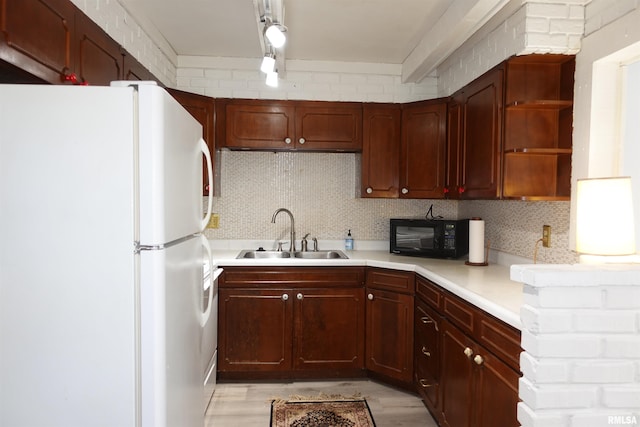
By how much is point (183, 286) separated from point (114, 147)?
22.1 inches

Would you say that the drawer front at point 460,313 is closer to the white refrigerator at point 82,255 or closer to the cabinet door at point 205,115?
the white refrigerator at point 82,255

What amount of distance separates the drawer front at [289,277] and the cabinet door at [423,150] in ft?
2.58

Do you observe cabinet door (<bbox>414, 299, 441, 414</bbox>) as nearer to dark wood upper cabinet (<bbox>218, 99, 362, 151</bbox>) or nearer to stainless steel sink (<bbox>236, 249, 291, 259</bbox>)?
stainless steel sink (<bbox>236, 249, 291, 259</bbox>)

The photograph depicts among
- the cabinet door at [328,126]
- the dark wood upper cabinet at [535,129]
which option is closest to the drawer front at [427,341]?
the dark wood upper cabinet at [535,129]

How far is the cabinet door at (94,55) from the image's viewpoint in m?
1.57

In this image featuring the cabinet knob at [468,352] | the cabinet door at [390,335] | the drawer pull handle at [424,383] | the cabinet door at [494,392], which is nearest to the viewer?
the cabinet door at [494,392]

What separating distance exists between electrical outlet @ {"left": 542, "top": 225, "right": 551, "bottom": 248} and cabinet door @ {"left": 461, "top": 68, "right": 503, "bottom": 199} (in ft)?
1.09

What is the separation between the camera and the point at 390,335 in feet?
8.91

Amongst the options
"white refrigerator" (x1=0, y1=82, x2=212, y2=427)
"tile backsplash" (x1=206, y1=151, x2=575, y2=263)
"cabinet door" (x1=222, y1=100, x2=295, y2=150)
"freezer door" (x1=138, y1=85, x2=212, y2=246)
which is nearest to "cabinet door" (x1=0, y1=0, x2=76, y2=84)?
"white refrigerator" (x1=0, y1=82, x2=212, y2=427)

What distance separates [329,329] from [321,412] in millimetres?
559

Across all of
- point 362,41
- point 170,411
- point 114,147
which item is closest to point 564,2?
point 362,41

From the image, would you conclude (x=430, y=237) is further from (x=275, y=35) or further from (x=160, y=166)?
(x=160, y=166)

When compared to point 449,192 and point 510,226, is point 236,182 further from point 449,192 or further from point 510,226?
point 510,226

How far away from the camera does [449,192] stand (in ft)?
9.33
